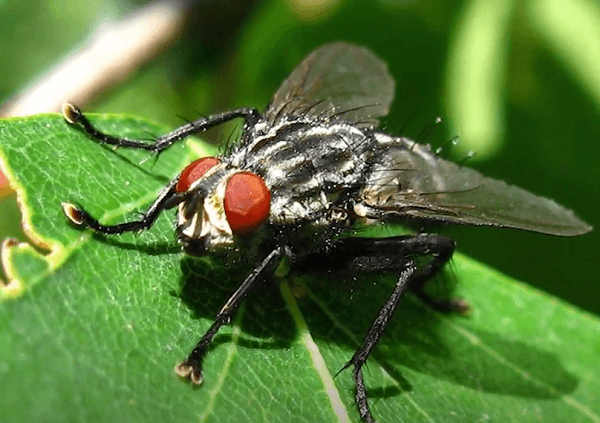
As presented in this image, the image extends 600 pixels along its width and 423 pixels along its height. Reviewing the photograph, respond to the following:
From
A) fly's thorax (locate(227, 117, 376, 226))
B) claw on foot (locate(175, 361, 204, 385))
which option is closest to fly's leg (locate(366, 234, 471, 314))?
fly's thorax (locate(227, 117, 376, 226))

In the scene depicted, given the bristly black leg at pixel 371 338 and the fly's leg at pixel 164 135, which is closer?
the bristly black leg at pixel 371 338

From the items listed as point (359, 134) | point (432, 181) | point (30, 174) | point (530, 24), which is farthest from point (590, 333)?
point (30, 174)

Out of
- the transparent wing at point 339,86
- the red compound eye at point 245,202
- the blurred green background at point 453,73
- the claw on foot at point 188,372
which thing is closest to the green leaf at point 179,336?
the claw on foot at point 188,372

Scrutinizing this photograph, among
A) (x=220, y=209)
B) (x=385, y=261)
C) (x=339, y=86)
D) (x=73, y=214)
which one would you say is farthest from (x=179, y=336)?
(x=339, y=86)

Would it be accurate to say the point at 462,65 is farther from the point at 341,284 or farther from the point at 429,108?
the point at 341,284

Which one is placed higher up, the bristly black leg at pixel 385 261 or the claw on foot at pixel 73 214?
the bristly black leg at pixel 385 261

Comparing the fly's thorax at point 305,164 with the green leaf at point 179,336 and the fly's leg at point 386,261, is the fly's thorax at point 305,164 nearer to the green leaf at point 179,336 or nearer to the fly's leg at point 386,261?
the fly's leg at point 386,261
